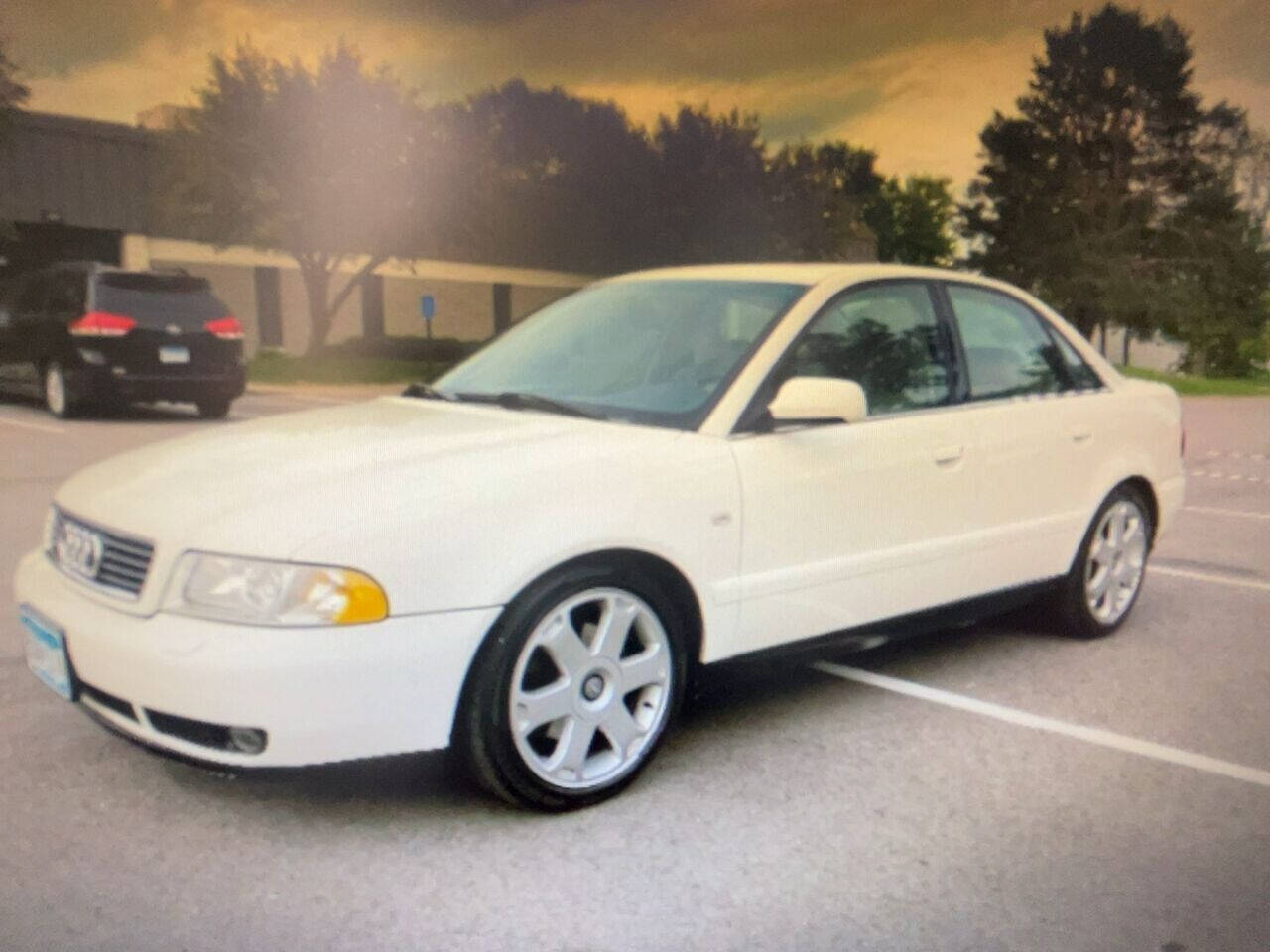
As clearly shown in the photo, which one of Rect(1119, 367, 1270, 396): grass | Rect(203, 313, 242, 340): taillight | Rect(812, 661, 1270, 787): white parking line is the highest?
Rect(203, 313, 242, 340): taillight

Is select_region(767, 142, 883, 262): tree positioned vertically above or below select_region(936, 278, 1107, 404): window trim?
above

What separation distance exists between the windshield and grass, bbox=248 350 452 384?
20.4 m

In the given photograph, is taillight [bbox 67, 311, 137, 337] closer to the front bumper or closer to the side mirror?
the front bumper

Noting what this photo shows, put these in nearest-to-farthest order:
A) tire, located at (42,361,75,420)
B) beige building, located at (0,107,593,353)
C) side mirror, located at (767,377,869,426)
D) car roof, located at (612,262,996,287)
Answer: side mirror, located at (767,377,869,426) < car roof, located at (612,262,996,287) < tire, located at (42,361,75,420) < beige building, located at (0,107,593,353)

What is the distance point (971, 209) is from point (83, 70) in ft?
107

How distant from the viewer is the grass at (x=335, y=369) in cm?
2664

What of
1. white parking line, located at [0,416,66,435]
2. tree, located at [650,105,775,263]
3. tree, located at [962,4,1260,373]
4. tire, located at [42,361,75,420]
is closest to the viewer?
white parking line, located at [0,416,66,435]

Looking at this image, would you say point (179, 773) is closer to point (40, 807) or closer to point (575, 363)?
point (40, 807)

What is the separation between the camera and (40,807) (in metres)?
3.27

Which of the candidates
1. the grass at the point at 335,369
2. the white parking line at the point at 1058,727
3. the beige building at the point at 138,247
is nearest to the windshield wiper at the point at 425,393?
the white parking line at the point at 1058,727

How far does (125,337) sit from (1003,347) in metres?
11.1

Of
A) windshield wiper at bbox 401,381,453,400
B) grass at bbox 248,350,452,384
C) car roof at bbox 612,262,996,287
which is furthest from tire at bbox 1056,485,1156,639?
grass at bbox 248,350,452,384

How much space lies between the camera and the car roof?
4.19m

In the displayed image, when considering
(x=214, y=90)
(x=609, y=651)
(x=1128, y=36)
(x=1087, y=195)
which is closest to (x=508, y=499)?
(x=609, y=651)
